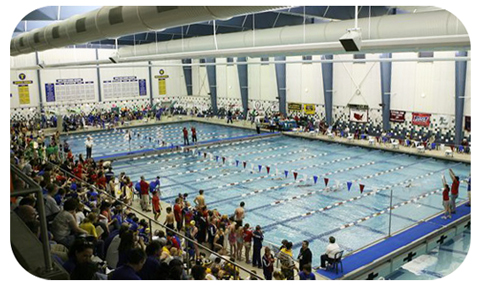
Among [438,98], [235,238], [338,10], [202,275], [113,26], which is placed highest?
[338,10]

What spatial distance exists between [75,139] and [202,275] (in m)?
25.8

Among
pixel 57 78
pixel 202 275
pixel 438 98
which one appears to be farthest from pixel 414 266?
pixel 57 78

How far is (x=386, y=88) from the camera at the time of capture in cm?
2495

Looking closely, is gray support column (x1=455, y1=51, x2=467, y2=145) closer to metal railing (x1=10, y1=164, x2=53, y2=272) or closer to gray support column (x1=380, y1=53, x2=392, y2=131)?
gray support column (x1=380, y1=53, x2=392, y2=131)

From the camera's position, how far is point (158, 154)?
76.6 feet

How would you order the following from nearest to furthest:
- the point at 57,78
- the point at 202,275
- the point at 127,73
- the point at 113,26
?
the point at 202,275
the point at 113,26
the point at 57,78
the point at 127,73

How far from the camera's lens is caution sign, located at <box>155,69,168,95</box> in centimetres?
4106

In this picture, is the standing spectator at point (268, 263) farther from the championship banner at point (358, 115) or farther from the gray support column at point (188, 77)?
the gray support column at point (188, 77)

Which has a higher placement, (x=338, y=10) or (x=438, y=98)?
(x=338, y=10)

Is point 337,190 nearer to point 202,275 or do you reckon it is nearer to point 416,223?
point 416,223

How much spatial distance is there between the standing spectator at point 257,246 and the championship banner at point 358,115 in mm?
18642

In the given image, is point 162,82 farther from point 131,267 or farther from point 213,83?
point 131,267

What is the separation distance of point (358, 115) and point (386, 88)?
267cm

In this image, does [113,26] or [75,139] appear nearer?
[113,26]
